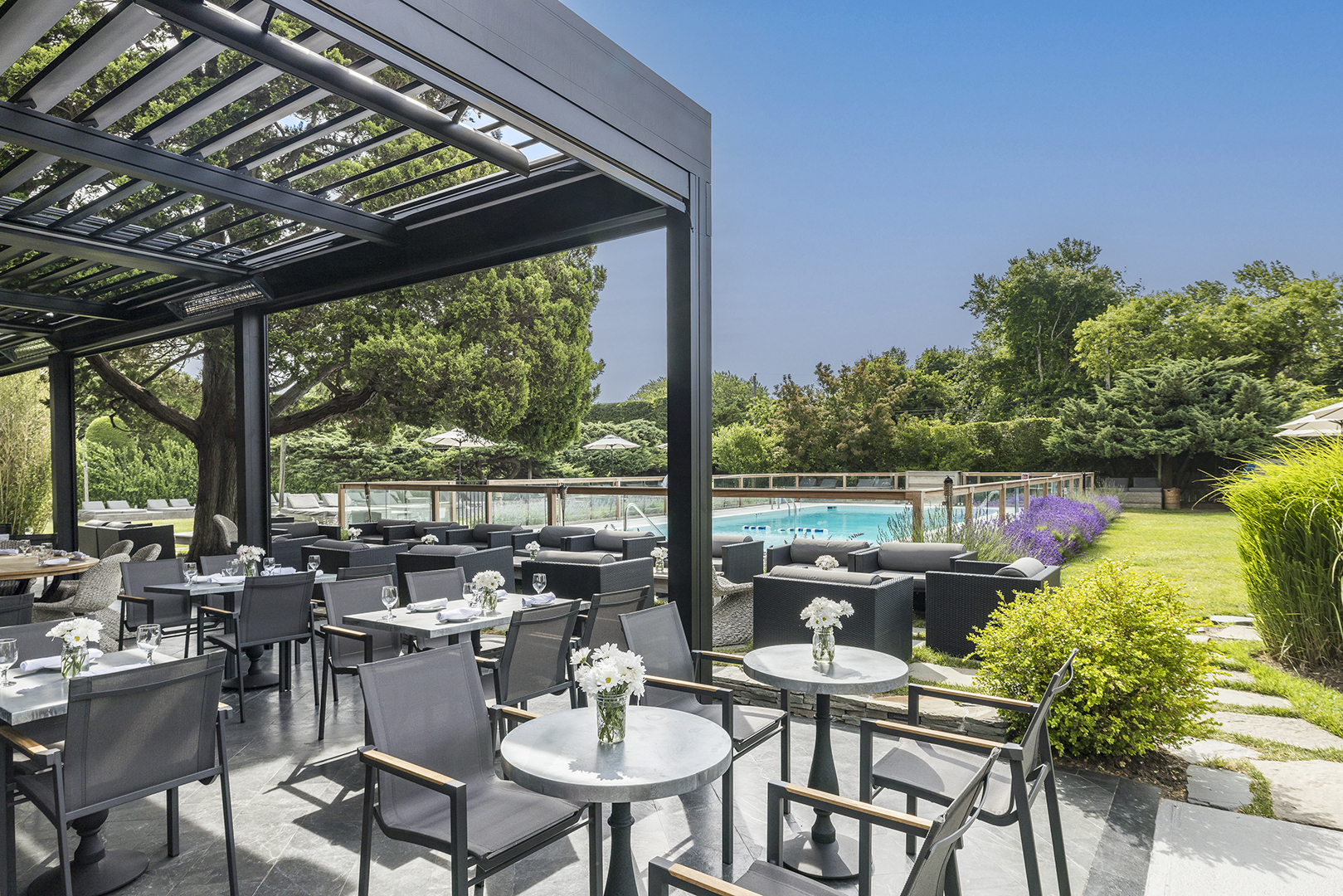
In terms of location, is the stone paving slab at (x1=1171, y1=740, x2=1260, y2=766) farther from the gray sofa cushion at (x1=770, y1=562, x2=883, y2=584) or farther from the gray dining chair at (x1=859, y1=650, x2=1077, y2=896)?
the gray sofa cushion at (x1=770, y1=562, x2=883, y2=584)

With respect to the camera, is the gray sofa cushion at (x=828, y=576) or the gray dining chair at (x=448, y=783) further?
the gray sofa cushion at (x=828, y=576)

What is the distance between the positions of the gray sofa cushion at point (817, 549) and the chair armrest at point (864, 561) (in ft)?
0.78

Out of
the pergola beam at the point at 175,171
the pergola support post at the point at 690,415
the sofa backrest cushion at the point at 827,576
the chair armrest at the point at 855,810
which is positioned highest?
the pergola beam at the point at 175,171

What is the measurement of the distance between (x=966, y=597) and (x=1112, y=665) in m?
1.82

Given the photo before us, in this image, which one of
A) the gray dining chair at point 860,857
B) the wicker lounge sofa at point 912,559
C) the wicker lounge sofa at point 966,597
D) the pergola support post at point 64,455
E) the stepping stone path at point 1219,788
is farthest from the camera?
the pergola support post at point 64,455

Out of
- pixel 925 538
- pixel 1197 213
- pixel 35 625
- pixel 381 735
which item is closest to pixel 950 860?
pixel 381 735

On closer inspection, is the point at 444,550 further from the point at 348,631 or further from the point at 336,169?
the point at 336,169

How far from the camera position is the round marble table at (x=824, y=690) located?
8.86 feet

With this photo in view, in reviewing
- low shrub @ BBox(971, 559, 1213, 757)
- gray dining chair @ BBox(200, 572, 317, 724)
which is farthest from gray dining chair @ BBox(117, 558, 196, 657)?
low shrub @ BBox(971, 559, 1213, 757)

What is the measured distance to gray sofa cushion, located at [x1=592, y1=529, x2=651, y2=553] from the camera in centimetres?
838

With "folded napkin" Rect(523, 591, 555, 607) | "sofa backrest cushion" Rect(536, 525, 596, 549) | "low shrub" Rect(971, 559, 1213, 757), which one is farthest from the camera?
"sofa backrest cushion" Rect(536, 525, 596, 549)

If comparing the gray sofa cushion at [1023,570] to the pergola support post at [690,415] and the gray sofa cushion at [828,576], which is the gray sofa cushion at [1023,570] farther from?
the pergola support post at [690,415]

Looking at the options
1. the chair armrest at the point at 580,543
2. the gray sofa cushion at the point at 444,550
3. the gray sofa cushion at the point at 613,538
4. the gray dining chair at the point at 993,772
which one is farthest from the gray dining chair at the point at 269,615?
the gray sofa cushion at the point at 613,538

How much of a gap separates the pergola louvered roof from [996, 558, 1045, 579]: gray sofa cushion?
3331mm
